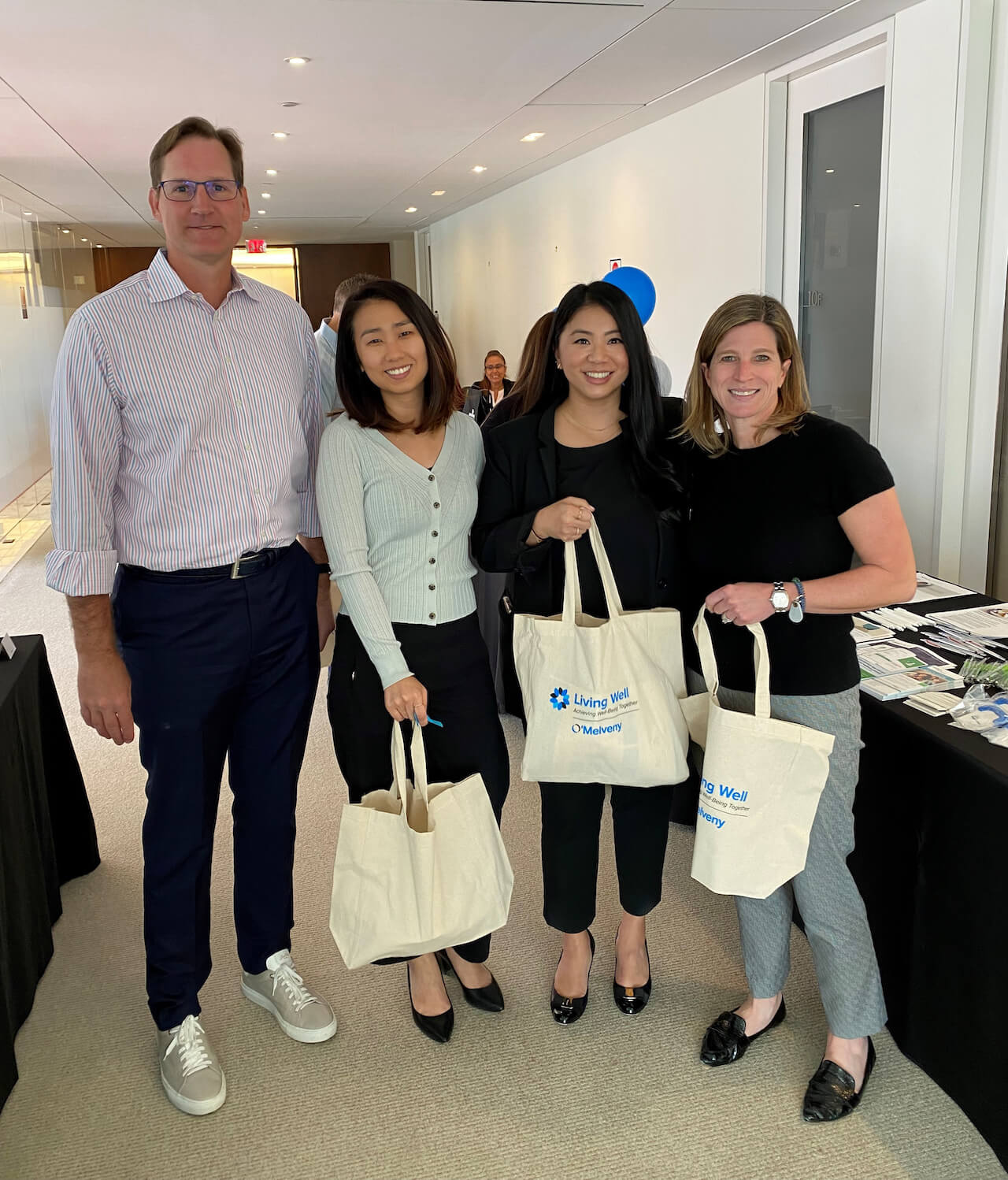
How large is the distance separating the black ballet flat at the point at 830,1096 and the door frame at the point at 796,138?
310 centimetres

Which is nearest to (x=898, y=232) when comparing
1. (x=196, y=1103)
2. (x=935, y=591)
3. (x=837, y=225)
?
(x=837, y=225)

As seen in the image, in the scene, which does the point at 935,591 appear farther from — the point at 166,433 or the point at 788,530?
the point at 166,433

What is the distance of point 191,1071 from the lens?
2121 millimetres

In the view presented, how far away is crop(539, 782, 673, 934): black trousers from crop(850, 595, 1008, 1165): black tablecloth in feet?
1.56

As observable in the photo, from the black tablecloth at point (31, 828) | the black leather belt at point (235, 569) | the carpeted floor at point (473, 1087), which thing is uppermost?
the black leather belt at point (235, 569)

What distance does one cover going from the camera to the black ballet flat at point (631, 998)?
2.35m

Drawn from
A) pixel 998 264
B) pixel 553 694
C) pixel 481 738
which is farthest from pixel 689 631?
pixel 998 264

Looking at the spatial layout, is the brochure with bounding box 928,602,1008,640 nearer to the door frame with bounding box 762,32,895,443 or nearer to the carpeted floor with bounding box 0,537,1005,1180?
the carpeted floor with bounding box 0,537,1005,1180

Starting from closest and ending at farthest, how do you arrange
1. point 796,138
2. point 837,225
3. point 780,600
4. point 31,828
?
point 780,600, point 31,828, point 837,225, point 796,138

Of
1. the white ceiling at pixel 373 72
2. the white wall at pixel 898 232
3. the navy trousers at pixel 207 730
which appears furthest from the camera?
the white ceiling at pixel 373 72

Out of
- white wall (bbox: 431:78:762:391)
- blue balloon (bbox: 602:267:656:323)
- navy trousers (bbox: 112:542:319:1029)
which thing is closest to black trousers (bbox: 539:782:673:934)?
navy trousers (bbox: 112:542:319:1029)

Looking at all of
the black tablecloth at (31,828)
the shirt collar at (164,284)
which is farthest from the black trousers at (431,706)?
the black tablecloth at (31,828)

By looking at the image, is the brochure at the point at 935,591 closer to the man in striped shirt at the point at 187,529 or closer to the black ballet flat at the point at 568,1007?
the black ballet flat at the point at 568,1007

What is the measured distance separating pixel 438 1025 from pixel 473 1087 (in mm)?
184
